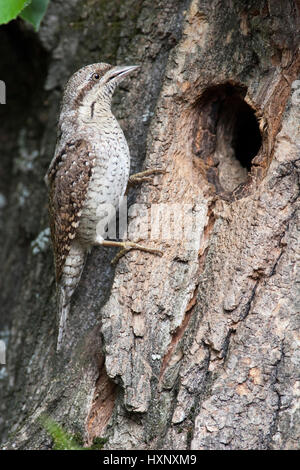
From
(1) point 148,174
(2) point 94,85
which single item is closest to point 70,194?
(1) point 148,174

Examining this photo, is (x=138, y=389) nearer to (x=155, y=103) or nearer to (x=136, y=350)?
(x=136, y=350)

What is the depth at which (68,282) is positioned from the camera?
357 cm

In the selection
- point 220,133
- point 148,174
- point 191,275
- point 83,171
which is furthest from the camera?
point 220,133

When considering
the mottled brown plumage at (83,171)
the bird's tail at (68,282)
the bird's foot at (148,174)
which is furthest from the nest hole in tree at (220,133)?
the bird's tail at (68,282)

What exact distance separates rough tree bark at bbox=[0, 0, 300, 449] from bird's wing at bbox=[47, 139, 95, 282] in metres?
0.31

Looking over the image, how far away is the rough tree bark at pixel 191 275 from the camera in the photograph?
8.98 ft

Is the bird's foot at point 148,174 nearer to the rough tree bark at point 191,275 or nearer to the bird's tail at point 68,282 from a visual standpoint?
the rough tree bark at point 191,275

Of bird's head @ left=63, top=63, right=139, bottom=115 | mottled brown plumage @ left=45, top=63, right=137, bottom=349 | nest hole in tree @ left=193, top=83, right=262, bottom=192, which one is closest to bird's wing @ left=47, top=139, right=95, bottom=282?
mottled brown plumage @ left=45, top=63, right=137, bottom=349

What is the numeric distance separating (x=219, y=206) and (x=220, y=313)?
25.3 inches

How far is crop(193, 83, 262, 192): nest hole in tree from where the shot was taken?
11.4 ft

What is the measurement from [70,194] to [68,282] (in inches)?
22.8

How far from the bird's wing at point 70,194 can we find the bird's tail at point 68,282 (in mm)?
61

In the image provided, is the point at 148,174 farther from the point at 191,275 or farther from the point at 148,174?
the point at 191,275

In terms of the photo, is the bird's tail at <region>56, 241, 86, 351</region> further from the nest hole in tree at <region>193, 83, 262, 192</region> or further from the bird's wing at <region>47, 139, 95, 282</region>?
the nest hole in tree at <region>193, 83, 262, 192</region>
